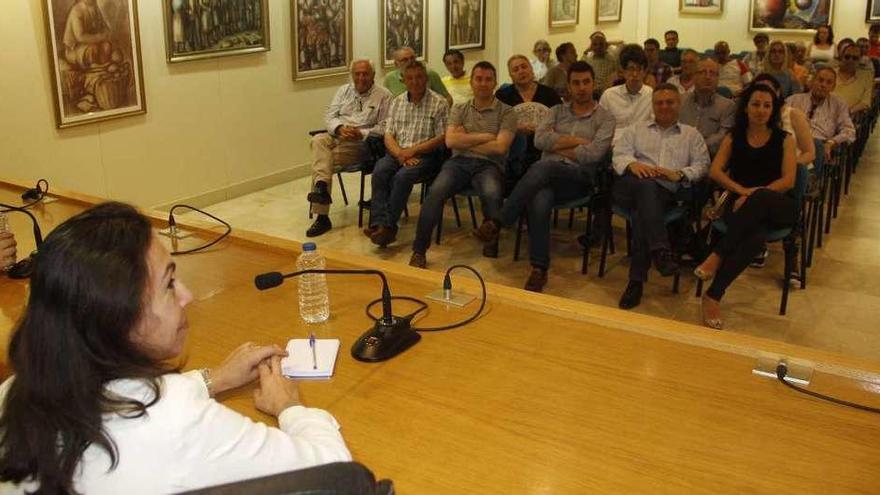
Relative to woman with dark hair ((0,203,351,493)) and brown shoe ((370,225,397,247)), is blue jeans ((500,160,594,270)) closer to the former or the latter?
brown shoe ((370,225,397,247))

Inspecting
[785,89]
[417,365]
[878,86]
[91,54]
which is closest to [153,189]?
[91,54]

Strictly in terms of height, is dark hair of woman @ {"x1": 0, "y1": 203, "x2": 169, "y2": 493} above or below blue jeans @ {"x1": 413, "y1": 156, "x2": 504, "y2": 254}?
above

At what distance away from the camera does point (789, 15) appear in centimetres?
1158

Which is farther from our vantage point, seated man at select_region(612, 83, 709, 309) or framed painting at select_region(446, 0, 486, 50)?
framed painting at select_region(446, 0, 486, 50)

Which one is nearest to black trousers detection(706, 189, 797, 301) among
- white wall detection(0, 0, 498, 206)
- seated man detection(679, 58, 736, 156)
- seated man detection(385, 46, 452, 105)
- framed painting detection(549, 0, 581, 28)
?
seated man detection(679, 58, 736, 156)

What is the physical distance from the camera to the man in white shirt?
215 inches

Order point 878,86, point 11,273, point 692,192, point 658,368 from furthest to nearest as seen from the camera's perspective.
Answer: point 878,86, point 692,192, point 11,273, point 658,368

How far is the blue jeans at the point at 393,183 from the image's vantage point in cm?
519

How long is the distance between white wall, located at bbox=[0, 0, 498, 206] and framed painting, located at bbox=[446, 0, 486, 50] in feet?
3.71

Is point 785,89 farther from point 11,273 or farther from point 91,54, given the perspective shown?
point 11,273

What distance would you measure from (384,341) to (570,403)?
1.46 ft

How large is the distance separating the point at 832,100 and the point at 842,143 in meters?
0.37

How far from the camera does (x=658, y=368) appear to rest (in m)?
1.66

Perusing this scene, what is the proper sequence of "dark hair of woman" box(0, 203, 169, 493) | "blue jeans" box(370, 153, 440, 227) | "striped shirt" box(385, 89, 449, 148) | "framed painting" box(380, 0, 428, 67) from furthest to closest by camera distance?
1. "framed painting" box(380, 0, 428, 67)
2. "striped shirt" box(385, 89, 449, 148)
3. "blue jeans" box(370, 153, 440, 227)
4. "dark hair of woman" box(0, 203, 169, 493)
